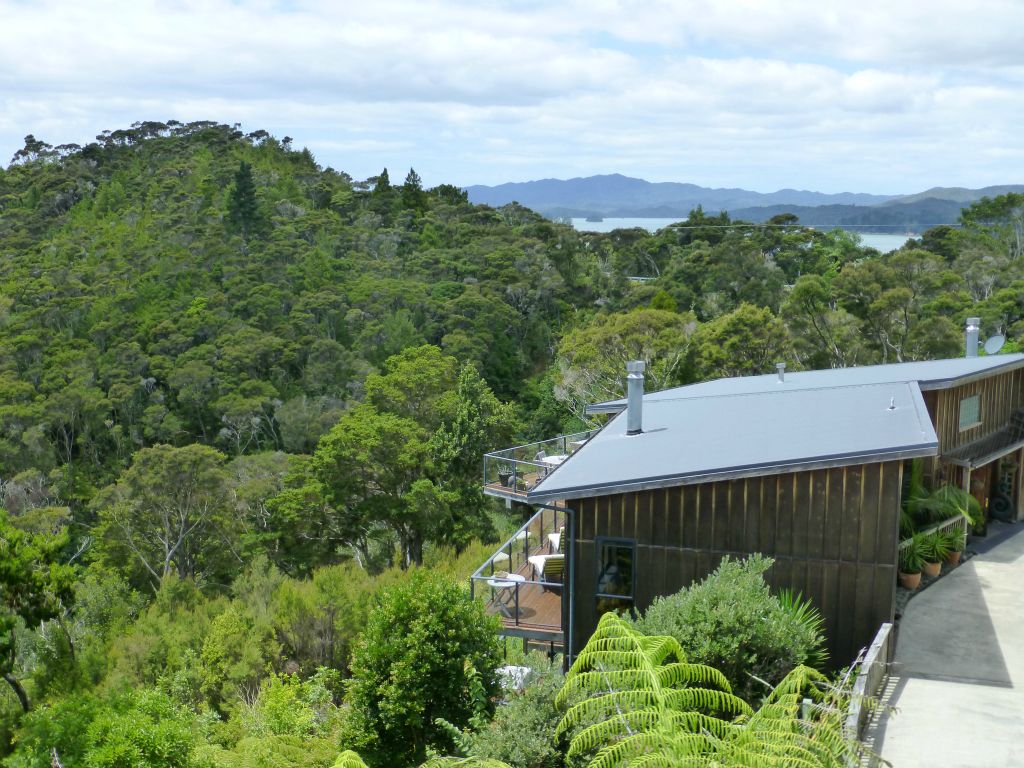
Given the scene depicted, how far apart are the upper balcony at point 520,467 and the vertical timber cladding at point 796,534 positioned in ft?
12.3

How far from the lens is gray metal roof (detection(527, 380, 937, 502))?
11.4m

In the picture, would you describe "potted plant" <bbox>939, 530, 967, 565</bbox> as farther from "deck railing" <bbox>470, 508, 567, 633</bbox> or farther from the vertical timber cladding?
"deck railing" <bbox>470, 508, 567, 633</bbox>

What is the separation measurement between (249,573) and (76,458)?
22.8 meters

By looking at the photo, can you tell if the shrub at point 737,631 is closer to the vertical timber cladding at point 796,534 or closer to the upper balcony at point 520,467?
the vertical timber cladding at point 796,534

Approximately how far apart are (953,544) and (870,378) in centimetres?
354

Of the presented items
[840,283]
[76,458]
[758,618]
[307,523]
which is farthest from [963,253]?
[758,618]

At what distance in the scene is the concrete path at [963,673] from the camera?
8891mm

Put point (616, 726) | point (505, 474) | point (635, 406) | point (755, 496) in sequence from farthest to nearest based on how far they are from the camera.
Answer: point (505, 474)
point (635, 406)
point (755, 496)
point (616, 726)

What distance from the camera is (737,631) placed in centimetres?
949

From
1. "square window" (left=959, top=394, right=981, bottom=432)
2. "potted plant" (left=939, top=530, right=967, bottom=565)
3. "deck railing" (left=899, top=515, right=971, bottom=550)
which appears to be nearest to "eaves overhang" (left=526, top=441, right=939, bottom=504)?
"deck railing" (left=899, top=515, right=971, bottom=550)

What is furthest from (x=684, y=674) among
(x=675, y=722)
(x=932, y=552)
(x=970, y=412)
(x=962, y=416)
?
(x=970, y=412)

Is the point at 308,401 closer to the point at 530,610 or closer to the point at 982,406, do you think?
the point at 530,610

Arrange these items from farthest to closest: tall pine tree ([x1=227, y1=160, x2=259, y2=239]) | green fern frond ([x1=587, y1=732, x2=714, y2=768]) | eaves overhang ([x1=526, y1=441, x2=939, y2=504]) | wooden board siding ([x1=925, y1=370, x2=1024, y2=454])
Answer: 1. tall pine tree ([x1=227, y1=160, x2=259, y2=239])
2. wooden board siding ([x1=925, y1=370, x2=1024, y2=454])
3. eaves overhang ([x1=526, y1=441, x2=939, y2=504])
4. green fern frond ([x1=587, y1=732, x2=714, y2=768])

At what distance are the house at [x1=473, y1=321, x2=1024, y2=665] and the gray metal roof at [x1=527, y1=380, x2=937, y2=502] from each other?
0.03m
